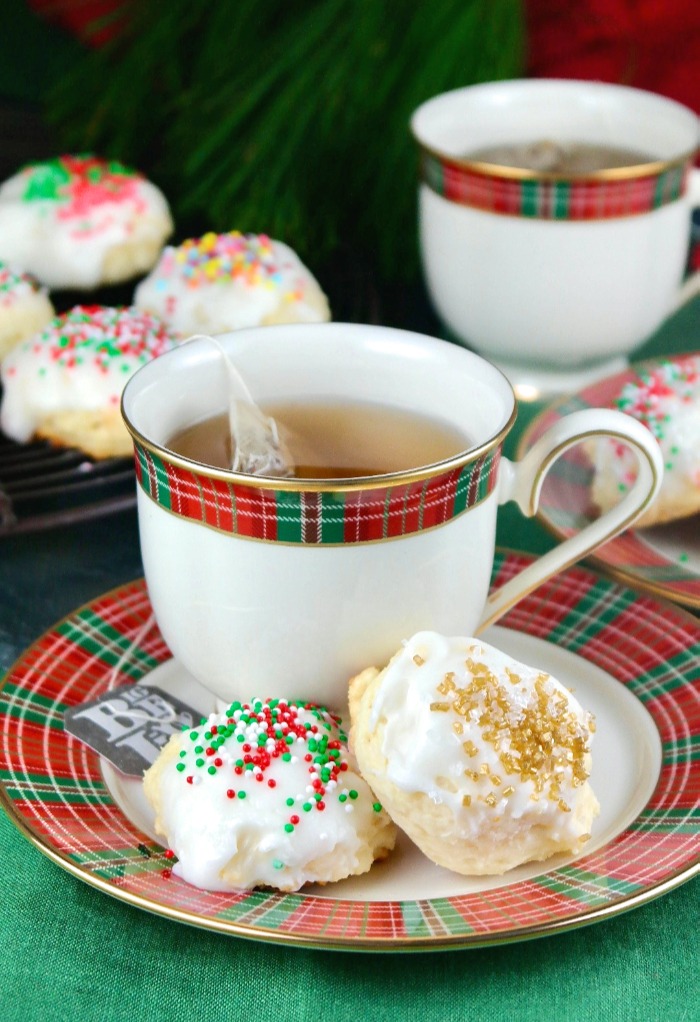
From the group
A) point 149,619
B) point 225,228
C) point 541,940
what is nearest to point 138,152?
point 225,228

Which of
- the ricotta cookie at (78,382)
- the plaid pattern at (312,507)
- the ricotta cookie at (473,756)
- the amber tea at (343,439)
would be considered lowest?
the ricotta cookie at (78,382)

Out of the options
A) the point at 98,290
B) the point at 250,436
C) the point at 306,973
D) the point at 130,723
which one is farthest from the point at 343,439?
the point at 98,290

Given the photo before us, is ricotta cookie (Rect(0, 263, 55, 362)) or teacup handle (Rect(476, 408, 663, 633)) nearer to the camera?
teacup handle (Rect(476, 408, 663, 633))

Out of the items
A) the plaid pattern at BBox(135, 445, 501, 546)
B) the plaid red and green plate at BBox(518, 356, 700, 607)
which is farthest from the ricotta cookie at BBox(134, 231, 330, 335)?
the plaid pattern at BBox(135, 445, 501, 546)

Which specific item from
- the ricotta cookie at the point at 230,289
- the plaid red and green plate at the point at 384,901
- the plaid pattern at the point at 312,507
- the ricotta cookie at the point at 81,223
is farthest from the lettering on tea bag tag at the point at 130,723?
the ricotta cookie at the point at 81,223

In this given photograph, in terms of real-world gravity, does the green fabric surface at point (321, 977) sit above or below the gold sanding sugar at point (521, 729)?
below

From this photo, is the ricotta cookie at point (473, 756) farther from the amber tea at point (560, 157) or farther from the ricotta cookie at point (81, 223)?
the ricotta cookie at point (81, 223)

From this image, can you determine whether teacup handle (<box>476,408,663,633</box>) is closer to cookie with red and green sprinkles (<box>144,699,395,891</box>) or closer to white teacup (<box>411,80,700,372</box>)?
cookie with red and green sprinkles (<box>144,699,395,891</box>)
